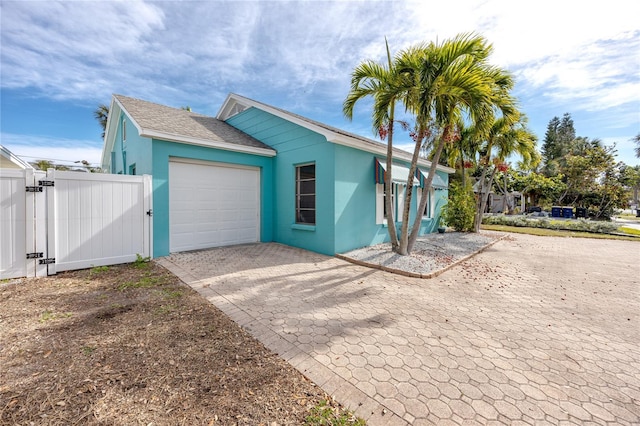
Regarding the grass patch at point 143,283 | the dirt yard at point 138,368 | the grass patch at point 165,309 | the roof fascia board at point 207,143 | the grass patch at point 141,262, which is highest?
the roof fascia board at point 207,143

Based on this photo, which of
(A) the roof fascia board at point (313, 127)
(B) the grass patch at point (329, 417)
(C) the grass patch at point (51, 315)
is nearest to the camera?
(B) the grass patch at point (329, 417)

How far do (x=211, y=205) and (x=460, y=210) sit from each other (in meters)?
11.4

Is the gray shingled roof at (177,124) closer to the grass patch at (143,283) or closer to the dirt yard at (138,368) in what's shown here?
the grass patch at (143,283)

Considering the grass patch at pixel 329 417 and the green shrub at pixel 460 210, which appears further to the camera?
the green shrub at pixel 460 210

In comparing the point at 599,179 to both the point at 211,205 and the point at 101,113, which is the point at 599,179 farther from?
the point at 101,113

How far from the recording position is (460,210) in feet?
41.4

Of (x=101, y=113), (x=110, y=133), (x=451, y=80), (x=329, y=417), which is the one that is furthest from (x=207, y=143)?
(x=101, y=113)

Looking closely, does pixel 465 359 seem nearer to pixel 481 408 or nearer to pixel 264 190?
pixel 481 408

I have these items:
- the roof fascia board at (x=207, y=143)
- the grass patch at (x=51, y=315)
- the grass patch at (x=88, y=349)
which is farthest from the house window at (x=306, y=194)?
the grass patch at (x=88, y=349)

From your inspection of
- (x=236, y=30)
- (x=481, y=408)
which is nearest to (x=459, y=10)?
(x=236, y=30)

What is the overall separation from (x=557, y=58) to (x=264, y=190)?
33.1 feet

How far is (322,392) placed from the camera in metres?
2.31

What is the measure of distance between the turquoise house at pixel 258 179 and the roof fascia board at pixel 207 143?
0.09 feet

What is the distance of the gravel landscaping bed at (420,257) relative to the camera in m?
6.31
